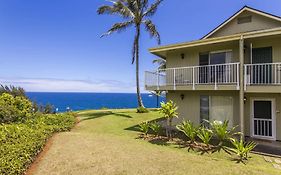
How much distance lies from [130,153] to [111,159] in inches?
41.6

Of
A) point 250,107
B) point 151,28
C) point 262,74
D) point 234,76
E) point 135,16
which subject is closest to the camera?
point 262,74

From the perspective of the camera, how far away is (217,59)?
46.1 ft

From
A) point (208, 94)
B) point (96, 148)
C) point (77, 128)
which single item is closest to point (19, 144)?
point (96, 148)

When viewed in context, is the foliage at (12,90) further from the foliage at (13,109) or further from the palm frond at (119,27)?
the palm frond at (119,27)

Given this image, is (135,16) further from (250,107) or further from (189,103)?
(250,107)

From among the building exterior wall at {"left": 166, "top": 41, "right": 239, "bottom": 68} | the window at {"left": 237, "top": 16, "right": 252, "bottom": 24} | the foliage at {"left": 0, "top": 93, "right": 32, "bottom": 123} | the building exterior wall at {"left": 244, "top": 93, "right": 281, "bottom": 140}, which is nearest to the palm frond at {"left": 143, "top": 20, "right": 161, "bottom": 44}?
the building exterior wall at {"left": 166, "top": 41, "right": 239, "bottom": 68}

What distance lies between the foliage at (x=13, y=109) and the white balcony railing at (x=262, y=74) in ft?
47.1

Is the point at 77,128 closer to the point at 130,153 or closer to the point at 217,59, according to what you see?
the point at 130,153

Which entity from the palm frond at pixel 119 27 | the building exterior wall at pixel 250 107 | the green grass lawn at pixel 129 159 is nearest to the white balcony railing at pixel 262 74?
the building exterior wall at pixel 250 107

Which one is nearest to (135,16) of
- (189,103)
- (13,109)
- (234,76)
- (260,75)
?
(189,103)

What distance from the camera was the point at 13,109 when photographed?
13500 millimetres

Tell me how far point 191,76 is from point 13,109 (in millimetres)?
12279

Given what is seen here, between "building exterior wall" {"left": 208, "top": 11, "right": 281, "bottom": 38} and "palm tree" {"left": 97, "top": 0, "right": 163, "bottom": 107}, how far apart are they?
851 centimetres

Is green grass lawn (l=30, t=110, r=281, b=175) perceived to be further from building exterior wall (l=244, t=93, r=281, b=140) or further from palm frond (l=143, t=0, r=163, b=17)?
palm frond (l=143, t=0, r=163, b=17)
